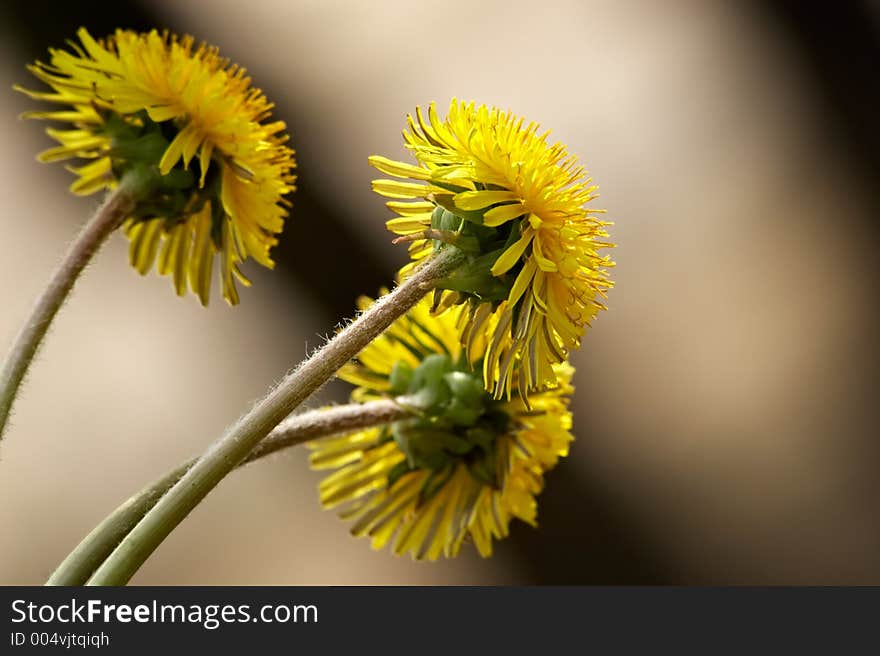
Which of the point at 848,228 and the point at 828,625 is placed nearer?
the point at 828,625

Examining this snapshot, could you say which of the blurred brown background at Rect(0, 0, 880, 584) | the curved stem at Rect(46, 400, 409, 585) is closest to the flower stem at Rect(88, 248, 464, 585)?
the curved stem at Rect(46, 400, 409, 585)

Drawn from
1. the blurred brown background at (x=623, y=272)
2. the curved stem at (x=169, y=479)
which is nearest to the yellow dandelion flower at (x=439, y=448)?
the curved stem at (x=169, y=479)

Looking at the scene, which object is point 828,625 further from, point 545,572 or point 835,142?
point 835,142

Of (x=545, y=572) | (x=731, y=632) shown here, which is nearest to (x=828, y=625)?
(x=731, y=632)

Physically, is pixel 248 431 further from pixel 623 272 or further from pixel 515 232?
pixel 623 272

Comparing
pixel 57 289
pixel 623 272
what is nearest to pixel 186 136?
pixel 57 289

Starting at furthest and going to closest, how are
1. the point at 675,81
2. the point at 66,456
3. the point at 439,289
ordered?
the point at 675,81 < the point at 66,456 < the point at 439,289
